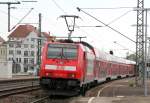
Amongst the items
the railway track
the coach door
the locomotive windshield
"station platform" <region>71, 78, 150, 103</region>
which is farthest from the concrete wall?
the locomotive windshield

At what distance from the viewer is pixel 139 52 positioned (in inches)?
1585

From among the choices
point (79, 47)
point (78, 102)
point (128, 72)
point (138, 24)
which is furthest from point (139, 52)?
point (128, 72)

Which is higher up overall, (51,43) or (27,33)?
(27,33)

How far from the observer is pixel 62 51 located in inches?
1011

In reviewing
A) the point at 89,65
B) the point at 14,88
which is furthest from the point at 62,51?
the point at 14,88

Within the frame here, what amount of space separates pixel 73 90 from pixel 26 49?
10490 cm

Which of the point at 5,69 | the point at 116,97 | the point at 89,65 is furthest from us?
the point at 5,69

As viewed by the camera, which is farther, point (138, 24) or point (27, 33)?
point (27, 33)

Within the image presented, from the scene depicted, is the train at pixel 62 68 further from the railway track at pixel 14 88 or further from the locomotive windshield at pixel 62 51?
the railway track at pixel 14 88

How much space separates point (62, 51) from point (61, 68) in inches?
43.8

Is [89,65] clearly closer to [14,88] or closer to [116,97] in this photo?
[116,97]

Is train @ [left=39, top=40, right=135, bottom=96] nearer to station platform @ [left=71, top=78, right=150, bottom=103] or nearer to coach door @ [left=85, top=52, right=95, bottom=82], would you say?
station platform @ [left=71, top=78, right=150, bottom=103]

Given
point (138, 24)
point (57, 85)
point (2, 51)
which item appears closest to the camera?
point (57, 85)

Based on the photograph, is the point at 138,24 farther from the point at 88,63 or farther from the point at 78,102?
the point at 78,102
